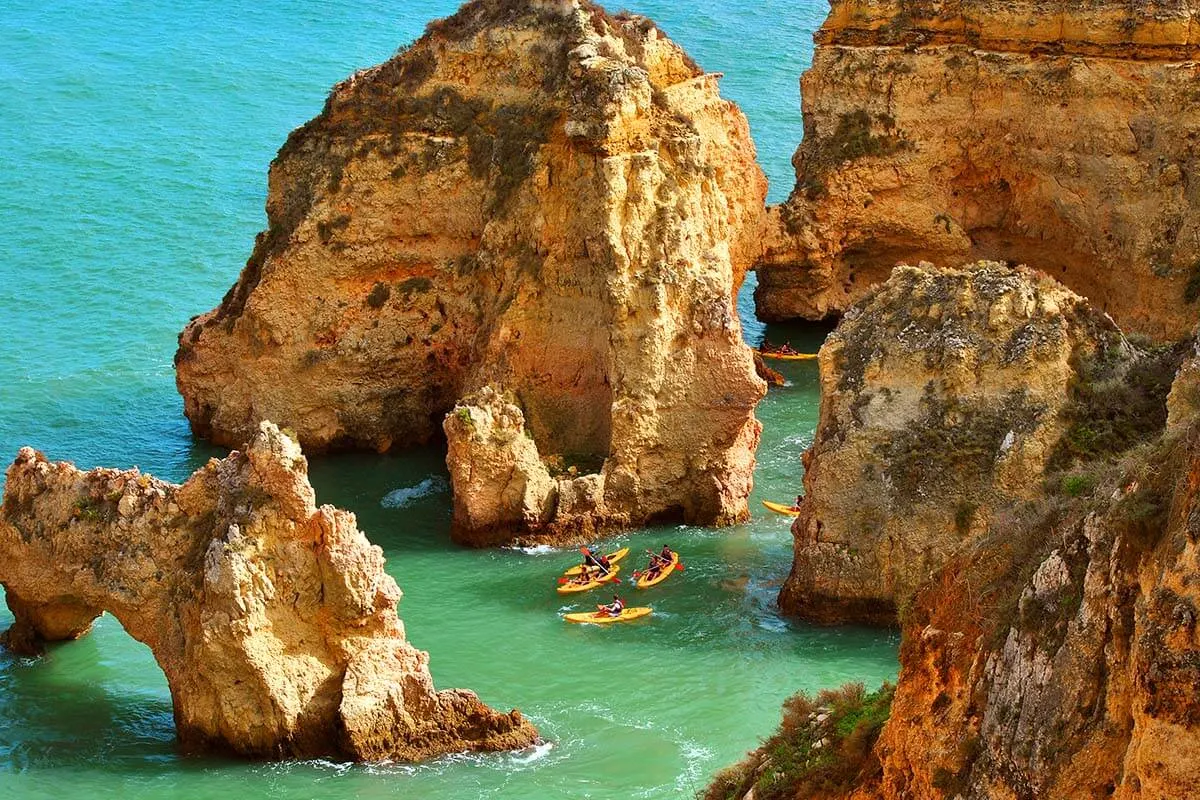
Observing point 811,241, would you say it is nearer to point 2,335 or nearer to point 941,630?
point 2,335

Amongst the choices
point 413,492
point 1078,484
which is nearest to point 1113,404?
point 1078,484

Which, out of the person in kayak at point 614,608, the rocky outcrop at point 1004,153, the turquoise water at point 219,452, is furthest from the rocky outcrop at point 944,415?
the rocky outcrop at point 1004,153

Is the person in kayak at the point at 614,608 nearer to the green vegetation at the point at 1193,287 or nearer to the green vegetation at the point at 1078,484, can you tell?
the green vegetation at the point at 1078,484

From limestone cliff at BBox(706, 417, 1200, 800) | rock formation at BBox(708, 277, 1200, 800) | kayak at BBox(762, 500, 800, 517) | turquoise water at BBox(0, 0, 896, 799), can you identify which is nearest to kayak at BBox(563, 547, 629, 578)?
turquoise water at BBox(0, 0, 896, 799)

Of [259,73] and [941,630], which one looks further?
[259,73]

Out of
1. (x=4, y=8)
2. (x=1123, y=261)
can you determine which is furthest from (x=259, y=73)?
(x=1123, y=261)

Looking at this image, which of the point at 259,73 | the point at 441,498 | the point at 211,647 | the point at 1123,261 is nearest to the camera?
the point at 211,647

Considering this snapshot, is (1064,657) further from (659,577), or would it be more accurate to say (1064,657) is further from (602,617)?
(659,577)
